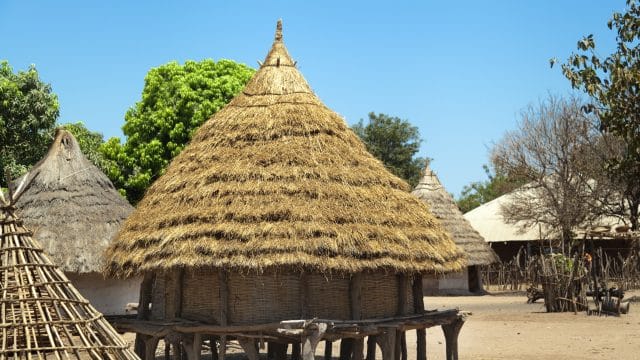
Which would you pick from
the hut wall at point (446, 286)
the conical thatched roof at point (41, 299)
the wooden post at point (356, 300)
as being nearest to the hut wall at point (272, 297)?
the wooden post at point (356, 300)

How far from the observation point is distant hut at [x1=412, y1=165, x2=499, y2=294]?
32625 mm

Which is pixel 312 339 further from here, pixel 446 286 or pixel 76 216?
pixel 446 286

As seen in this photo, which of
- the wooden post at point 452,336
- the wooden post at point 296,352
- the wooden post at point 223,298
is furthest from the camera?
the wooden post at point 296,352

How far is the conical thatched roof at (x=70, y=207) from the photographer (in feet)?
69.2

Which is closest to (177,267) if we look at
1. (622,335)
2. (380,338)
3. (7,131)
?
(380,338)

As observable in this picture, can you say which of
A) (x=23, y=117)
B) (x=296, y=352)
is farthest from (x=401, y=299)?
(x=23, y=117)

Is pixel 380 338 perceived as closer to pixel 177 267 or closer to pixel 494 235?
pixel 177 267

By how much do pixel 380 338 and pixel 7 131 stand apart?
1668 cm

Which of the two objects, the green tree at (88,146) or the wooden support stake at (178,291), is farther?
the green tree at (88,146)

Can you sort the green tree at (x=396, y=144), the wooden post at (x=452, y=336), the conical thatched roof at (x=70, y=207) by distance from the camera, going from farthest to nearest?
the green tree at (x=396, y=144) < the conical thatched roof at (x=70, y=207) < the wooden post at (x=452, y=336)

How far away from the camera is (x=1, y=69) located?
2670cm

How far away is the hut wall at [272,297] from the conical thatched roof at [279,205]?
0.70 meters

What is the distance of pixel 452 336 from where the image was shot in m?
14.9

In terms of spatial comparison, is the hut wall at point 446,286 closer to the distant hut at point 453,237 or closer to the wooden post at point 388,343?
the distant hut at point 453,237
